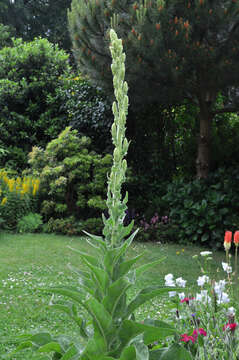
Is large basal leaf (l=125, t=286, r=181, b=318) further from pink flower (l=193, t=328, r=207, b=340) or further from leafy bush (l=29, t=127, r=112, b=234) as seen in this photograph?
leafy bush (l=29, t=127, r=112, b=234)

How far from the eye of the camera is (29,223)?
302 inches

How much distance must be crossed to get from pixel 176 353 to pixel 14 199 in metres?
6.82

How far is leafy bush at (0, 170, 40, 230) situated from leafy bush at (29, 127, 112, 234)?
11.7 inches

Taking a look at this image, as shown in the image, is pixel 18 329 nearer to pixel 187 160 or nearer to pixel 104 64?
pixel 104 64

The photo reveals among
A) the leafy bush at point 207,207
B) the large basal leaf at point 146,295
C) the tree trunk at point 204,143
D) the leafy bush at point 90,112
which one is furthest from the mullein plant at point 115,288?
the leafy bush at point 90,112

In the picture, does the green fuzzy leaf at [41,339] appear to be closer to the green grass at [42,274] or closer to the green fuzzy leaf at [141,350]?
the green fuzzy leaf at [141,350]

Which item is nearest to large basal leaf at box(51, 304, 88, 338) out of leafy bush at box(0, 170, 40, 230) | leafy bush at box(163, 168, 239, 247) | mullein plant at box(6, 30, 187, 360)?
mullein plant at box(6, 30, 187, 360)

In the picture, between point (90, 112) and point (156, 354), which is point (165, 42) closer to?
point (90, 112)

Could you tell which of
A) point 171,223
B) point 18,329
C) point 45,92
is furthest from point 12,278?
point 45,92

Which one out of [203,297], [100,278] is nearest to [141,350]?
[100,278]

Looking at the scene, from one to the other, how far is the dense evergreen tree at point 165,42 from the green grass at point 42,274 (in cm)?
278

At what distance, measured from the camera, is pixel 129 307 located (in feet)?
4.65

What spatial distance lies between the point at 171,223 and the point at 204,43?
136 inches

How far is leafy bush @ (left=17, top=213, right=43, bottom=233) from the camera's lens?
7641 mm
